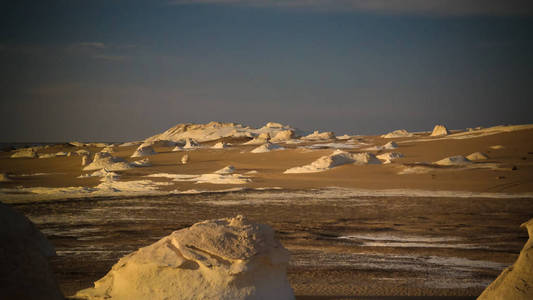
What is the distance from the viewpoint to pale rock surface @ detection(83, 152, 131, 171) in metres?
30.0

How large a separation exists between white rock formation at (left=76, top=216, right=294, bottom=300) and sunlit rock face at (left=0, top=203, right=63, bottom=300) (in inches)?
60.9

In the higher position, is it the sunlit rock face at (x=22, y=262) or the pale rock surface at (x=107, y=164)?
the pale rock surface at (x=107, y=164)

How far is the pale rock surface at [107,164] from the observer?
98.5 feet

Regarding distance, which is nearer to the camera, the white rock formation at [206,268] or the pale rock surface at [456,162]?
the white rock formation at [206,268]

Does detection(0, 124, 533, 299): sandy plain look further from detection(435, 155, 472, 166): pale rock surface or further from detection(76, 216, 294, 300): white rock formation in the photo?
detection(76, 216, 294, 300): white rock formation

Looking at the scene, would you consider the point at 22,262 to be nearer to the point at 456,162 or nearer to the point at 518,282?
the point at 518,282

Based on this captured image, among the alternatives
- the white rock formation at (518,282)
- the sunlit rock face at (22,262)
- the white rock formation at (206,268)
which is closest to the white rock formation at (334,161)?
the white rock formation at (206,268)

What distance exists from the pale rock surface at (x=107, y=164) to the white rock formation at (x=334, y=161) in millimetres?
10032

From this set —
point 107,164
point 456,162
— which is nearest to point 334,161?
point 456,162

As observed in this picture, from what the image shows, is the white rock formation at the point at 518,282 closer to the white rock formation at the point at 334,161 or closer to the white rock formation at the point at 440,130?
the white rock formation at the point at 334,161

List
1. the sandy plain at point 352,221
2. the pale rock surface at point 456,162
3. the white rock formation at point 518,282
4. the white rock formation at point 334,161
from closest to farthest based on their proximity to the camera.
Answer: the white rock formation at point 518,282 < the sandy plain at point 352,221 < the pale rock surface at point 456,162 < the white rock formation at point 334,161

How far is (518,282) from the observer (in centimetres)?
447

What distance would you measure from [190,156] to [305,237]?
3135 centimetres

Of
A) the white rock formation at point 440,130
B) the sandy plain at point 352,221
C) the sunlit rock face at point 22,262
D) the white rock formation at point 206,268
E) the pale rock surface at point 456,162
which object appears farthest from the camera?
the white rock formation at point 440,130
